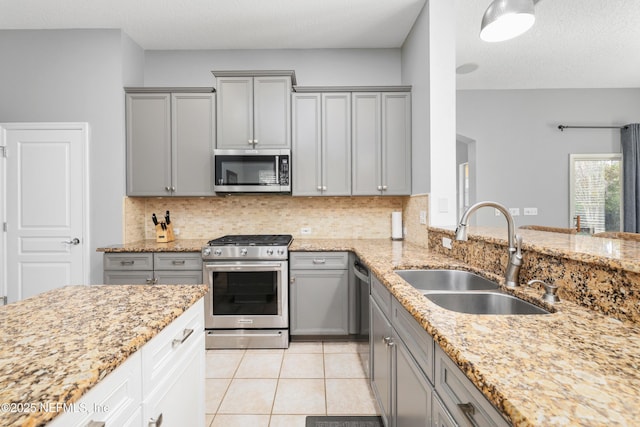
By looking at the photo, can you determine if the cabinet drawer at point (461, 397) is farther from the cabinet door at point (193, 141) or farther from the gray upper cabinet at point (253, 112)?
the cabinet door at point (193, 141)

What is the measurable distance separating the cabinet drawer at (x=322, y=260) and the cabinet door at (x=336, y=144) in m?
0.65

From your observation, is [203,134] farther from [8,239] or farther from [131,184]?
[8,239]

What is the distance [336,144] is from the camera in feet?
10.4

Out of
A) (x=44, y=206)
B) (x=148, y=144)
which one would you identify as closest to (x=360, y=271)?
(x=148, y=144)

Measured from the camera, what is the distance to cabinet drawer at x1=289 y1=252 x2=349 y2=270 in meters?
2.88

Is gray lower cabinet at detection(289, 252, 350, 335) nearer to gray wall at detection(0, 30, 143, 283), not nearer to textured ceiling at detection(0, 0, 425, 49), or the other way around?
gray wall at detection(0, 30, 143, 283)

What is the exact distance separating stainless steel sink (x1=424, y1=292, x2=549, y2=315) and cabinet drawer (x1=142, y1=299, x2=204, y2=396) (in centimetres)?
102

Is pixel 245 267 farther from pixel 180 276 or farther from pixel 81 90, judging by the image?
pixel 81 90

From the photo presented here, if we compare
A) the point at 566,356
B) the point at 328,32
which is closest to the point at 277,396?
the point at 566,356

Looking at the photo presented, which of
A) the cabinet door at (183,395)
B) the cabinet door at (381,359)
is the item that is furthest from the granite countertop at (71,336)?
the cabinet door at (381,359)

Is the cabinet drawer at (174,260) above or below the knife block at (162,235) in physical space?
below

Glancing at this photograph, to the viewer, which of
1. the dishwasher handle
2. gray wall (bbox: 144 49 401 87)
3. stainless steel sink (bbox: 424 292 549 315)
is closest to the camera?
stainless steel sink (bbox: 424 292 549 315)

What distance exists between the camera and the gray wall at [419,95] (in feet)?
8.71

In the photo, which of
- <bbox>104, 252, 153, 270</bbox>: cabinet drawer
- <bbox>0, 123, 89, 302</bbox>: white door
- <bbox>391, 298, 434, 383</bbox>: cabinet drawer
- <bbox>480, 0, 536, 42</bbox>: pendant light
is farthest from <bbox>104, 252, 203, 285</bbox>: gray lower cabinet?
<bbox>480, 0, 536, 42</bbox>: pendant light
